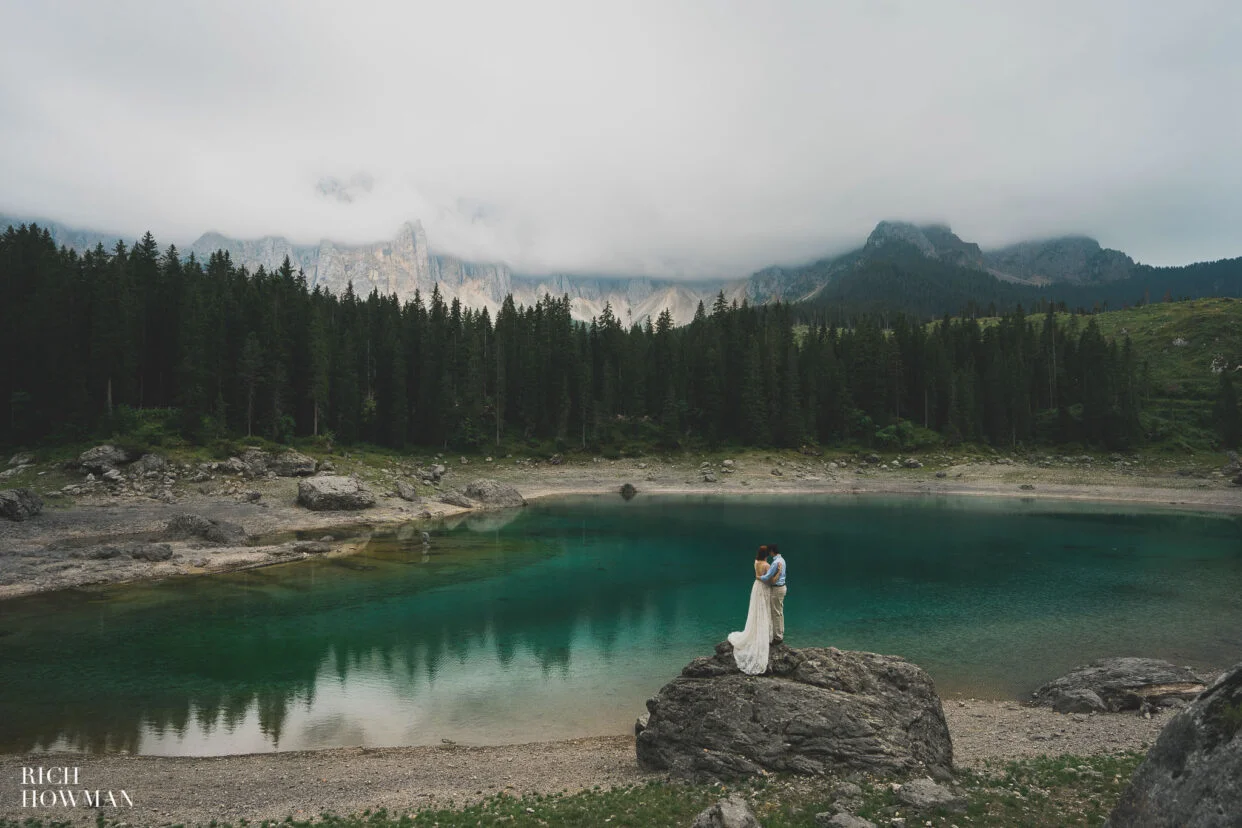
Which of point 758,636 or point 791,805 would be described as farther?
point 758,636

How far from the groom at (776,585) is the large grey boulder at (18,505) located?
5693 centimetres

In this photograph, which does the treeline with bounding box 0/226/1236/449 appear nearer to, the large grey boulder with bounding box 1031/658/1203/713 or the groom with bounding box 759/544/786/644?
the groom with bounding box 759/544/786/644

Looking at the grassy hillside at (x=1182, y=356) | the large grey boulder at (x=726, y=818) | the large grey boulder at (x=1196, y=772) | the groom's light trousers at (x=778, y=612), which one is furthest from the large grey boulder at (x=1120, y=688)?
the grassy hillside at (x=1182, y=356)

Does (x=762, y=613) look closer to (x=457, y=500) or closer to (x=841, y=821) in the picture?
(x=841, y=821)

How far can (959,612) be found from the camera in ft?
117

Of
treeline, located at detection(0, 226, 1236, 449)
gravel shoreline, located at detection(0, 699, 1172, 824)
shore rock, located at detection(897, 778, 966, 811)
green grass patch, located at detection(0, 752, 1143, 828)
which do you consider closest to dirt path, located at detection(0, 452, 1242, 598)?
treeline, located at detection(0, 226, 1236, 449)

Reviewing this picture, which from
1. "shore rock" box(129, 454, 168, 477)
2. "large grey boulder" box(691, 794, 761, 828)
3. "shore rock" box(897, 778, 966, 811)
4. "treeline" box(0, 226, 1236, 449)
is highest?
"treeline" box(0, 226, 1236, 449)

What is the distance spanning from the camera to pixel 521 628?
3347 cm

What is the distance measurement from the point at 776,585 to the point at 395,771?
42.2 ft

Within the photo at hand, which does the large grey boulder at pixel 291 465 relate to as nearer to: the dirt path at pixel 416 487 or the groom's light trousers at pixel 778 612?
the dirt path at pixel 416 487

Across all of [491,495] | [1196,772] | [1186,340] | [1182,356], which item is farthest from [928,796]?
[1186,340]

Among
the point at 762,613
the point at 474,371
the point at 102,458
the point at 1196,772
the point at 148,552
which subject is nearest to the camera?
the point at 1196,772

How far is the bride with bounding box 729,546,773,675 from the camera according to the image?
17391mm

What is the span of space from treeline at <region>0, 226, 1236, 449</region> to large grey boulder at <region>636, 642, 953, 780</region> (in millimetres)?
70088
